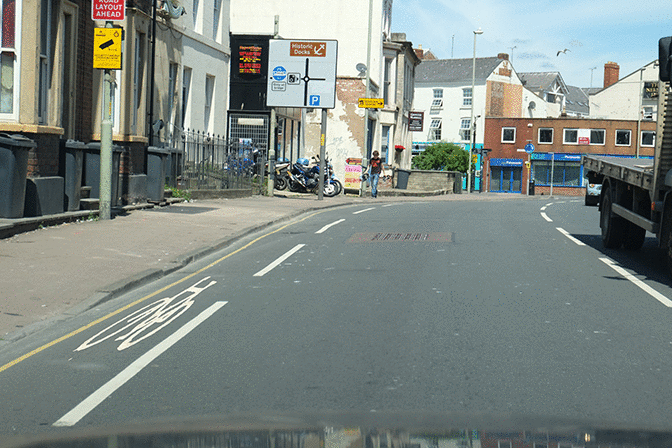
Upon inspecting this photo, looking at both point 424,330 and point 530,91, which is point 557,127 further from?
point 424,330

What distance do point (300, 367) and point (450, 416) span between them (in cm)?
155

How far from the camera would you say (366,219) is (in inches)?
758

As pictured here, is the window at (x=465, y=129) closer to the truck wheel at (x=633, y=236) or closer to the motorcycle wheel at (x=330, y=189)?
the motorcycle wheel at (x=330, y=189)

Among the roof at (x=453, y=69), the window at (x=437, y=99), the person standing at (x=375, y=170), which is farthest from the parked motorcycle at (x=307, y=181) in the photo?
the window at (x=437, y=99)

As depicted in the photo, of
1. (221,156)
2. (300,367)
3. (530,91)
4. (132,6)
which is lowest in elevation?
(300,367)

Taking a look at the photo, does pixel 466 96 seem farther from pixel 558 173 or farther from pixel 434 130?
pixel 558 173

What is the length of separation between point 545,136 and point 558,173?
12.5 feet

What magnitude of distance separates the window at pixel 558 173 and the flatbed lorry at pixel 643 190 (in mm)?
59593

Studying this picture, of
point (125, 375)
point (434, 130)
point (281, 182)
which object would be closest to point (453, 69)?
point (434, 130)

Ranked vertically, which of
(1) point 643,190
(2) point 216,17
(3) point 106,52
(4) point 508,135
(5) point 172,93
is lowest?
(1) point 643,190

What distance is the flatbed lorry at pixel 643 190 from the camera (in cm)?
1033

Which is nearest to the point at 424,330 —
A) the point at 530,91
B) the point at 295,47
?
the point at 295,47

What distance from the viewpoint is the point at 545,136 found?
74.3 metres

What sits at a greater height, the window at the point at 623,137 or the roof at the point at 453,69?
the roof at the point at 453,69
